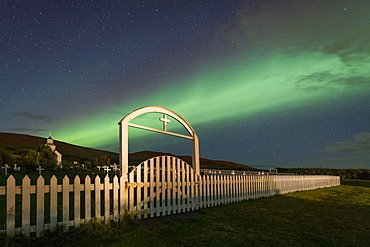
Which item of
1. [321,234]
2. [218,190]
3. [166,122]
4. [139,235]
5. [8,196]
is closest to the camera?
[8,196]

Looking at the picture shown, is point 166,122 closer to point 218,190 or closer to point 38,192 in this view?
point 218,190

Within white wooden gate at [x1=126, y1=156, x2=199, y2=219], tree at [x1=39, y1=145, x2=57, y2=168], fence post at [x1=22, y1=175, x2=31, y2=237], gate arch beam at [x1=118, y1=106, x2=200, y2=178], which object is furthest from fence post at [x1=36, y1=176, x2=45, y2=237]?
tree at [x1=39, y1=145, x2=57, y2=168]

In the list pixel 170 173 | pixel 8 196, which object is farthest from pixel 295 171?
pixel 8 196

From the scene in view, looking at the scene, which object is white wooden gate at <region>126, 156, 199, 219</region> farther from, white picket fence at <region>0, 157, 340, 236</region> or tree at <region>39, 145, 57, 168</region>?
tree at <region>39, 145, 57, 168</region>

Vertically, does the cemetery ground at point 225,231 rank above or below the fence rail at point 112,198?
below

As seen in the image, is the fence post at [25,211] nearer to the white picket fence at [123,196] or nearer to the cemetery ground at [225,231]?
the white picket fence at [123,196]

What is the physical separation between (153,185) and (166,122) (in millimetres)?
2668

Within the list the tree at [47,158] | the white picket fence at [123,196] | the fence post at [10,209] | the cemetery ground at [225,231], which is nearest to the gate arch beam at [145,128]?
the white picket fence at [123,196]

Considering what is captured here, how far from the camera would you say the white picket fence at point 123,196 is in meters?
5.45

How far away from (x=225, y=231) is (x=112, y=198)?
2.85 meters

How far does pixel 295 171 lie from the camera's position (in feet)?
107

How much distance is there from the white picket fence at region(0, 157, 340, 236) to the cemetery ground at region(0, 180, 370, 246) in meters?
0.27

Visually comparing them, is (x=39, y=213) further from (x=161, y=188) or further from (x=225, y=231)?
(x=225, y=231)

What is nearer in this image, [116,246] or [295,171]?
[116,246]
